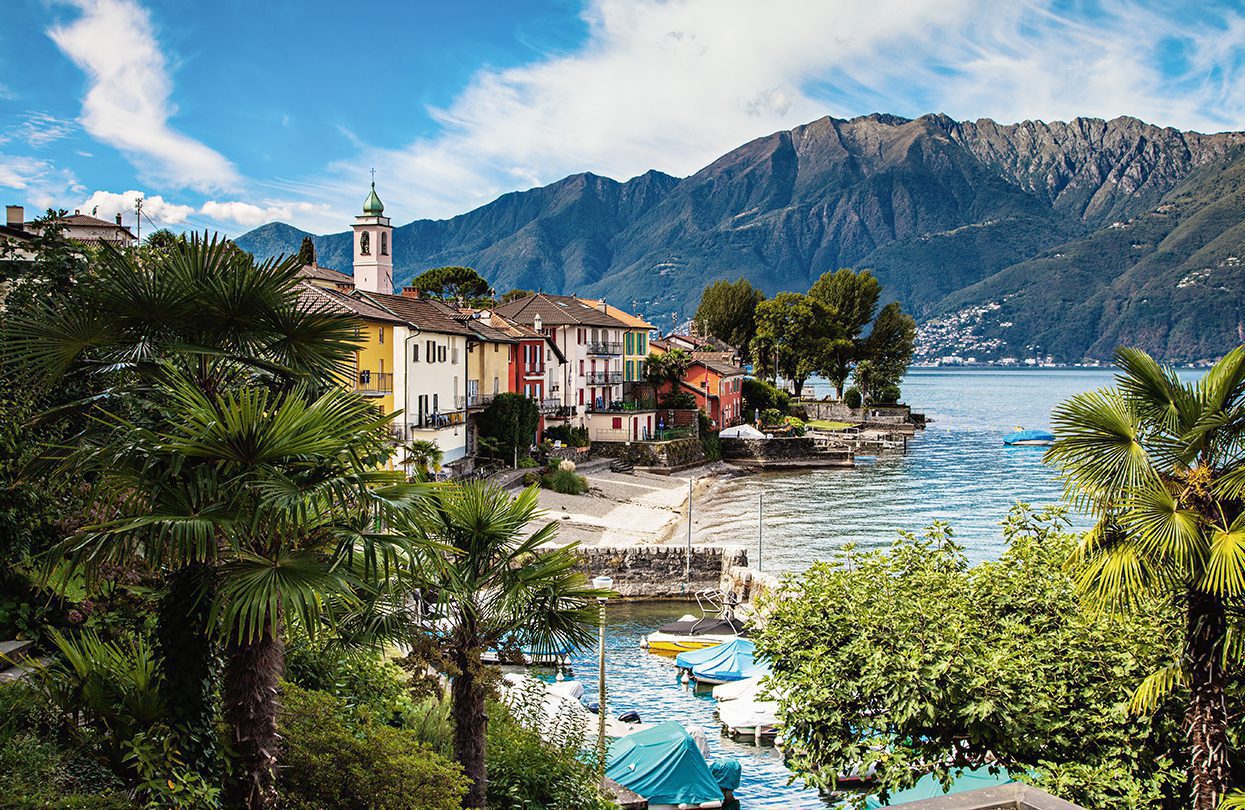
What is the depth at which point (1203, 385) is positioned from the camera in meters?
11.2

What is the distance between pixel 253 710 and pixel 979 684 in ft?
26.9

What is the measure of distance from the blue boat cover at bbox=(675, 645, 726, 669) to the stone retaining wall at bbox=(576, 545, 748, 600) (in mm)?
9789

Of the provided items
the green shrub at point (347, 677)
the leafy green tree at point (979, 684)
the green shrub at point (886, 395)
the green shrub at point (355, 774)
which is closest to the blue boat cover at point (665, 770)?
the leafy green tree at point (979, 684)

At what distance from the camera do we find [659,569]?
41.6m

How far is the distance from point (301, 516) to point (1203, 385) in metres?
9.49

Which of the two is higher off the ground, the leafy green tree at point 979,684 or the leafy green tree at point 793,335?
the leafy green tree at point 793,335

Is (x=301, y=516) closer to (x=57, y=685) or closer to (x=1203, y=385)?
(x=57, y=685)

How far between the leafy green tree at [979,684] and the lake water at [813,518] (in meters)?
4.07

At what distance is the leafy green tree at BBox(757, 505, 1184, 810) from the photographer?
1205 cm

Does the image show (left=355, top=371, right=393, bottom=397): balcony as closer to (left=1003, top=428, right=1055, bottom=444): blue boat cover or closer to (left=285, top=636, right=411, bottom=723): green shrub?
(left=285, top=636, right=411, bottom=723): green shrub

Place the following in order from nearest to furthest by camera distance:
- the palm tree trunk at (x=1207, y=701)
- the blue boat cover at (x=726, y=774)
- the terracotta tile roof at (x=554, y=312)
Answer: the palm tree trunk at (x=1207, y=701) → the blue boat cover at (x=726, y=774) → the terracotta tile roof at (x=554, y=312)

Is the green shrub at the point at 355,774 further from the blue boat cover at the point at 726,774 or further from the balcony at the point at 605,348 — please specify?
the balcony at the point at 605,348

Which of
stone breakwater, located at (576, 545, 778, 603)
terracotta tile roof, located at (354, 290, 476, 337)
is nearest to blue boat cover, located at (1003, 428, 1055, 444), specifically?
terracotta tile roof, located at (354, 290, 476, 337)

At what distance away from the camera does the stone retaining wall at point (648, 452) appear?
77.6 m
